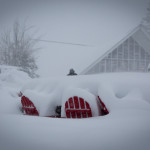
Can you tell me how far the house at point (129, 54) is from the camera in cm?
1015

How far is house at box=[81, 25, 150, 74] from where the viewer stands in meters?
10.1

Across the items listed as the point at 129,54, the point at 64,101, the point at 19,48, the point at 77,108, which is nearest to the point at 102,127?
the point at 77,108

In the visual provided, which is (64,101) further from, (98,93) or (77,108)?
(98,93)

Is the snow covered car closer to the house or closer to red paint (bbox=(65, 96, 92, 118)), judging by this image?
red paint (bbox=(65, 96, 92, 118))

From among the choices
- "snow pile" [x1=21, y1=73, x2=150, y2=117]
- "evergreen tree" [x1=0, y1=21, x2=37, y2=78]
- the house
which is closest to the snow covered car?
"snow pile" [x1=21, y1=73, x2=150, y2=117]

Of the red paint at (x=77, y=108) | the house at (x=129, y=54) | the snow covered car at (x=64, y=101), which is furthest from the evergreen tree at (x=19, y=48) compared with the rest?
the red paint at (x=77, y=108)

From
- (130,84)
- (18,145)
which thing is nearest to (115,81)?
(130,84)

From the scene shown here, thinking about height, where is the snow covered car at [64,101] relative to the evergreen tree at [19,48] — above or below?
below

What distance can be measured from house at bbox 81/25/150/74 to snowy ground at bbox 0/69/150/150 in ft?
27.7

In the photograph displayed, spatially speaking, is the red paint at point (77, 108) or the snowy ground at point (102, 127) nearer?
the snowy ground at point (102, 127)

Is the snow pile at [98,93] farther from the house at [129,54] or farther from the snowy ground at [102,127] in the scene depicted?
the house at [129,54]

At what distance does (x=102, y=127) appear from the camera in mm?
969

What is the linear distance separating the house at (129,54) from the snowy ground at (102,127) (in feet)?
27.7

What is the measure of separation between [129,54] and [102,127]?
11.1 meters
